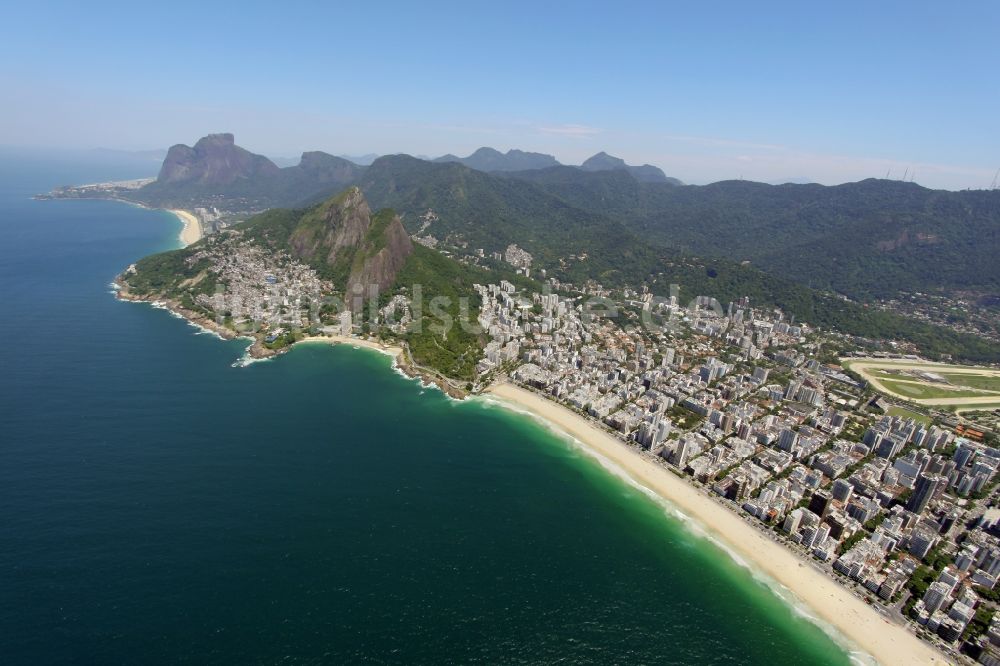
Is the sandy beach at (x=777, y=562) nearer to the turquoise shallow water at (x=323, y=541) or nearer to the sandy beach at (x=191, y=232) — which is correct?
the turquoise shallow water at (x=323, y=541)

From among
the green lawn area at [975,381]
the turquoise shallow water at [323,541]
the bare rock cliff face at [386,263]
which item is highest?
the bare rock cliff face at [386,263]

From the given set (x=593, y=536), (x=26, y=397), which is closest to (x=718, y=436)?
(x=593, y=536)

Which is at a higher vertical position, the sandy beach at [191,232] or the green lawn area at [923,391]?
the sandy beach at [191,232]

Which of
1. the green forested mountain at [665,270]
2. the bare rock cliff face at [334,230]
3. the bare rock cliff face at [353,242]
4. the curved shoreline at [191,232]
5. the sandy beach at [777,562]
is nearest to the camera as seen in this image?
A: the sandy beach at [777,562]

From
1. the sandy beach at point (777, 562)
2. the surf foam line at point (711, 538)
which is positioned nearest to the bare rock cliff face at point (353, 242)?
the surf foam line at point (711, 538)

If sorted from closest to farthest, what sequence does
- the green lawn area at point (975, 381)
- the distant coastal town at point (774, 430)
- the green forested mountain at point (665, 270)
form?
the distant coastal town at point (774, 430)
the green lawn area at point (975, 381)
the green forested mountain at point (665, 270)

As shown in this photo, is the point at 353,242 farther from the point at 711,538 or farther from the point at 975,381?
the point at 975,381

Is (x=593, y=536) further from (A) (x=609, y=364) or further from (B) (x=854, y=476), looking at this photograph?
(A) (x=609, y=364)
